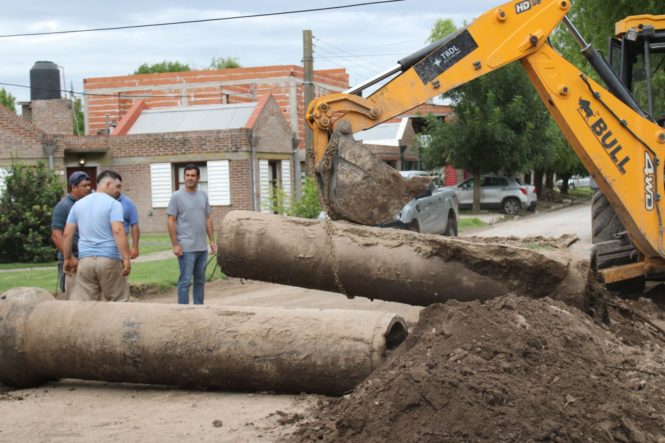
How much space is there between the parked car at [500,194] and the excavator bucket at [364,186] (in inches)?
1178

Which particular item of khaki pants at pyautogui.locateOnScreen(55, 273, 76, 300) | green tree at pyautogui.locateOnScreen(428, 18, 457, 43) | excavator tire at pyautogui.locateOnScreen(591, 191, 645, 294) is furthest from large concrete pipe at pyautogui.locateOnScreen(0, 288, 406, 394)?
green tree at pyautogui.locateOnScreen(428, 18, 457, 43)

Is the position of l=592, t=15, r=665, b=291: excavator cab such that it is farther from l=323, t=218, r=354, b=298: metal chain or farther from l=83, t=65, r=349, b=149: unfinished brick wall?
l=83, t=65, r=349, b=149: unfinished brick wall

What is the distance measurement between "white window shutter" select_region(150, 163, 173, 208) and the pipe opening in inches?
977

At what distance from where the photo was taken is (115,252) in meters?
9.02

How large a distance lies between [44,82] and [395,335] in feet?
104

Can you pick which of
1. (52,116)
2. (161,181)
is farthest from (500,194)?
(52,116)

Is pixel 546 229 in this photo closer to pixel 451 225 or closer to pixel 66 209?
pixel 451 225

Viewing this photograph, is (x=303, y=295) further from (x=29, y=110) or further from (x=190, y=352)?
(x=29, y=110)

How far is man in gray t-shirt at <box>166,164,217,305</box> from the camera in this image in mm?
10375

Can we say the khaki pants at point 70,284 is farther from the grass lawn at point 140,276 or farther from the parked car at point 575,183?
the parked car at point 575,183

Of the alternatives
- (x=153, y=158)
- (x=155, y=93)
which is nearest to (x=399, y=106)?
(x=153, y=158)

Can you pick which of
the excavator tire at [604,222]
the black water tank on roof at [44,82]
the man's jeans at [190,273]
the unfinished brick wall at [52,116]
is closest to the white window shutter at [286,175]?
the unfinished brick wall at [52,116]

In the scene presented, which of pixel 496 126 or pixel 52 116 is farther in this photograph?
pixel 496 126

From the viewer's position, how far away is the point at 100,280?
29.5 ft
